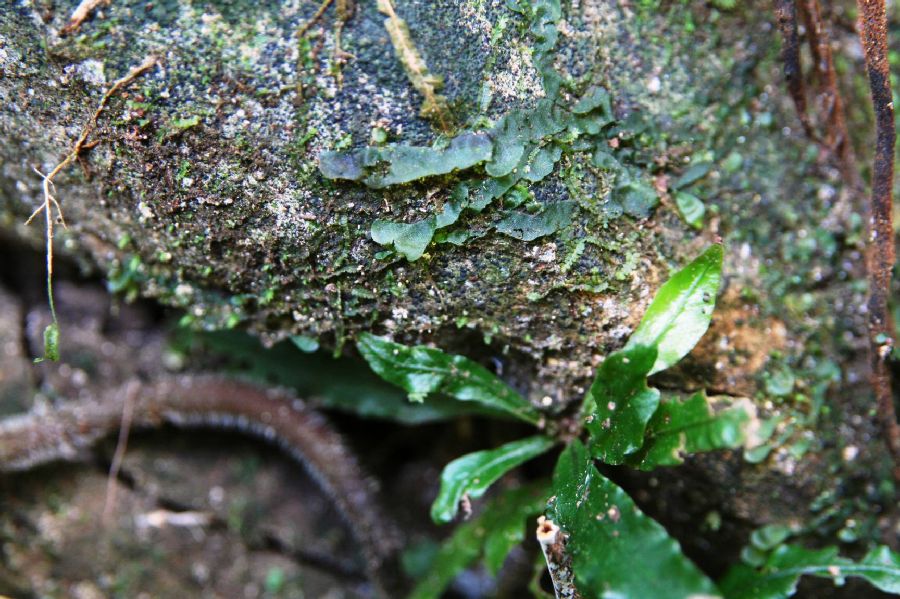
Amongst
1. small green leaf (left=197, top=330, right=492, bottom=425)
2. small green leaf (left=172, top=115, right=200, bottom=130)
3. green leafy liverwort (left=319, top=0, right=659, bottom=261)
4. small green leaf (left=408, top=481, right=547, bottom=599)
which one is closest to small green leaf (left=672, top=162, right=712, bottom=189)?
green leafy liverwort (left=319, top=0, right=659, bottom=261)

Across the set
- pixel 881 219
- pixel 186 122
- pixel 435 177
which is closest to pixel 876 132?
pixel 881 219

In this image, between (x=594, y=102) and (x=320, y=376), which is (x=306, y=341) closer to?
(x=320, y=376)

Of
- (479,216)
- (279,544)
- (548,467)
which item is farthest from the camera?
(279,544)

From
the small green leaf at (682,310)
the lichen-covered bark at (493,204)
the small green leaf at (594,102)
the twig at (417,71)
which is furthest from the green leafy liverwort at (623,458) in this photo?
the twig at (417,71)

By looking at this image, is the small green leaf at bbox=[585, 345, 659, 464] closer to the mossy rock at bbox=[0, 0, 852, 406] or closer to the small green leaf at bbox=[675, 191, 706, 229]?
the mossy rock at bbox=[0, 0, 852, 406]

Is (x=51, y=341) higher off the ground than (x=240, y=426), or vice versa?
(x=51, y=341)

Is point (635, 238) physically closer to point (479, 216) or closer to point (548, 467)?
point (479, 216)

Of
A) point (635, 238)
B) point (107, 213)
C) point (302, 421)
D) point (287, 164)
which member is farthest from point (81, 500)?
point (635, 238)
